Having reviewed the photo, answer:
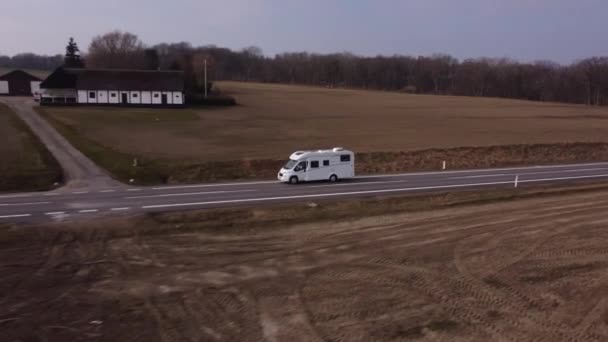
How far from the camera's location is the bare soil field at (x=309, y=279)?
46.2 feet

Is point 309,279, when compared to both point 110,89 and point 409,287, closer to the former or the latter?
point 409,287

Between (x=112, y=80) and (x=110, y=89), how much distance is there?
6.30 feet

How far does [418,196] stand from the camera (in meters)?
30.5

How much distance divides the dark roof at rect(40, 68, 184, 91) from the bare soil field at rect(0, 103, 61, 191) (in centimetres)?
3715

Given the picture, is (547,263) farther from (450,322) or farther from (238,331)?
(238,331)

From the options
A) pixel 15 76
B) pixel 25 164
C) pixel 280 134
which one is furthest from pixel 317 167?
pixel 15 76

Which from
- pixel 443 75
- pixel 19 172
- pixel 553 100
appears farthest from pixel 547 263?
pixel 443 75

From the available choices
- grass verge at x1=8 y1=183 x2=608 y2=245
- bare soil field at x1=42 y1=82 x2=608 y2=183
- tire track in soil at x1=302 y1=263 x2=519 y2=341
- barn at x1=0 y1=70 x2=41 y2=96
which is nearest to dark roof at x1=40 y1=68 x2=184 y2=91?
bare soil field at x1=42 y1=82 x2=608 y2=183

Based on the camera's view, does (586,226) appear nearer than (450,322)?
No

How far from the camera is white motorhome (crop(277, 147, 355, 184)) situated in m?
34.7

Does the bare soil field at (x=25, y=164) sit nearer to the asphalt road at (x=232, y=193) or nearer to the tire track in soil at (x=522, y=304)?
the asphalt road at (x=232, y=193)

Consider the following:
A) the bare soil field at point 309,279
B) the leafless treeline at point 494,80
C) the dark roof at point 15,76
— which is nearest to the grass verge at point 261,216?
the bare soil field at point 309,279

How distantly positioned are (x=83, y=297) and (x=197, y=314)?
3739 mm

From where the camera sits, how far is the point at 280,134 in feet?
201
